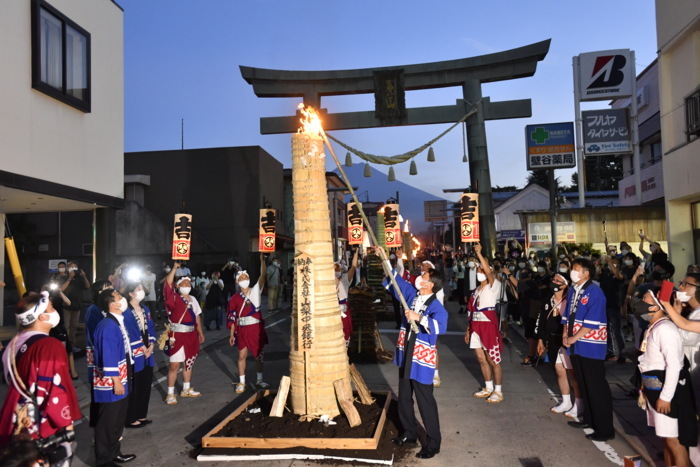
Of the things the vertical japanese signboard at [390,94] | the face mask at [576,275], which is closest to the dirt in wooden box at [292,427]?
the face mask at [576,275]

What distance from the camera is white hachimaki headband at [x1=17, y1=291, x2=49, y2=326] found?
394cm

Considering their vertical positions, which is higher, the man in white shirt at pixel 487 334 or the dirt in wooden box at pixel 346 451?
the man in white shirt at pixel 487 334

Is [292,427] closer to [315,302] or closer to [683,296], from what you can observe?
[315,302]

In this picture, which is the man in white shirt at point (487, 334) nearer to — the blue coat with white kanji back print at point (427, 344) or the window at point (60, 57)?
the blue coat with white kanji back print at point (427, 344)

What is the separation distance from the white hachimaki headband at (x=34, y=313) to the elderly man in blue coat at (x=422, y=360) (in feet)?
11.9

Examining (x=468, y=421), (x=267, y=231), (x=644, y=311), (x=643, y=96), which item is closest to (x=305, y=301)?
(x=468, y=421)

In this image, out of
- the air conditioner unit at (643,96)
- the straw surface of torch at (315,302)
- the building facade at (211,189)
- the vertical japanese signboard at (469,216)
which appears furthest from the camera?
the building facade at (211,189)

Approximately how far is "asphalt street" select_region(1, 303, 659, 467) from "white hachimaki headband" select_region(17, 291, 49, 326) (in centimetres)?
234

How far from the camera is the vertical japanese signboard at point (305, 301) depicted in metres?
5.96

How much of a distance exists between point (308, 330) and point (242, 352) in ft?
8.65

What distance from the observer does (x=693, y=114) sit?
439 inches

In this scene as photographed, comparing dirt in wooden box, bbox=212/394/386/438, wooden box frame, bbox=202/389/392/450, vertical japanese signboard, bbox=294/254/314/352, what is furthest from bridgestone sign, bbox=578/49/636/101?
wooden box frame, bbox=202/389/392/450

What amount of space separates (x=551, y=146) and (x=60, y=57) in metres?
18.5

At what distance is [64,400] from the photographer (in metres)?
3.92
